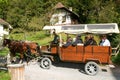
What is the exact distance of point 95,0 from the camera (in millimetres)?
47000

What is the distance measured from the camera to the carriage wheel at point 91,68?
12458 mm

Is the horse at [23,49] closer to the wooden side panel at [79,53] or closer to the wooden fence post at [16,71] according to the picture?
the wooden side panel at [79,53]

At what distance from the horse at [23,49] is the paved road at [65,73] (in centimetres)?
73

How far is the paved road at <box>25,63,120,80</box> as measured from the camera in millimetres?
12086

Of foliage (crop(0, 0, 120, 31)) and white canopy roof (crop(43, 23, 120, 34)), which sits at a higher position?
foliage (crop(0, 0, 120, 31))

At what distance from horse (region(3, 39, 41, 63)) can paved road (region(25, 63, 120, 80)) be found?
729 millimetres

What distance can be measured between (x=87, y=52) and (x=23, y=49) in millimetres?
4194

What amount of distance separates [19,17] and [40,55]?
35.5 m

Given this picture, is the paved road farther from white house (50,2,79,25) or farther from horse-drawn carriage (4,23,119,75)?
white house (50,2,79,25)

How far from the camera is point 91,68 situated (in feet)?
41.4

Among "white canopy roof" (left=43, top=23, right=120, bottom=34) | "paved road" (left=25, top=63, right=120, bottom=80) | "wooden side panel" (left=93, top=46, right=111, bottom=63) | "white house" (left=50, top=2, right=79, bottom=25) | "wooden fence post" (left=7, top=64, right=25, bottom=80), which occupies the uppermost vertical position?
"white house" (left=50, top=2, right=79, bottom=25)

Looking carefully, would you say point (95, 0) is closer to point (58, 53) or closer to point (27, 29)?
point (27, 29)

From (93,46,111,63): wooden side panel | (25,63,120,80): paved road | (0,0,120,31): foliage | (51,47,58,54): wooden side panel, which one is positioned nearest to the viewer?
(25,63,120,80): paved road

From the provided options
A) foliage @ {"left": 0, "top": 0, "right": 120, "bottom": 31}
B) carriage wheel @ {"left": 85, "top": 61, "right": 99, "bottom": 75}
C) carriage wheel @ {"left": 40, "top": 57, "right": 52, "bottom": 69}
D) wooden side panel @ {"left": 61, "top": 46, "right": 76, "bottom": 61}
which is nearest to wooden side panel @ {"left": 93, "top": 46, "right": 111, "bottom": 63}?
carriage wheel @ {"left": 85, "top": 61, "right": 99, "bottom": 75}
